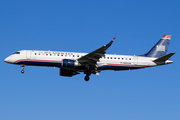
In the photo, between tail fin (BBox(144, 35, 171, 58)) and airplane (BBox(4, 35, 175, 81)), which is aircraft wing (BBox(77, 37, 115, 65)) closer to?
airplane (BBox(4, 35, 175, 81))

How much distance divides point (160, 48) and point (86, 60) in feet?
44.1

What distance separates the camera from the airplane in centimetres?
4528

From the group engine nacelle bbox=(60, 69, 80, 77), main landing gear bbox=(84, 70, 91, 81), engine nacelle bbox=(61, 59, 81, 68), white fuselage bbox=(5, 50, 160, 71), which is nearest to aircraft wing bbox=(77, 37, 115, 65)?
engine nacelle bbox=(61, 59, 81, 68)

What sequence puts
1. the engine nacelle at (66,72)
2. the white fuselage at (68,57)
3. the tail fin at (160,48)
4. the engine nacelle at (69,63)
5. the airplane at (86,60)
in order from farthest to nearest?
the tail fin at (160,48), the engine nacelle at (66,72), the white fuselage at (68,57), the airplane at (86,60), the engine nacelle at (69,63)

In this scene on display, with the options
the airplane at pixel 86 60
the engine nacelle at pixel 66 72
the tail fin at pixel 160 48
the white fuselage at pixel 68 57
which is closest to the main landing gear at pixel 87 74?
the airplane at pixel 86 60

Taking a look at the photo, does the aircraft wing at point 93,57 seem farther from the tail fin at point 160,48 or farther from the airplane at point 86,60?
the tail fin at point 160,48

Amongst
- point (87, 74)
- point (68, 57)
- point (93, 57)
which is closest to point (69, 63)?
point (68, 57)

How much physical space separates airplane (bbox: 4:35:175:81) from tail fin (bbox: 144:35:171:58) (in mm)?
702

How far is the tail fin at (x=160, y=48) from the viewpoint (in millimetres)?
50250

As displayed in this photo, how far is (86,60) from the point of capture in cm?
4556

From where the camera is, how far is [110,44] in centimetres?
4181

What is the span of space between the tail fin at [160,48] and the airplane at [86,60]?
702 mm

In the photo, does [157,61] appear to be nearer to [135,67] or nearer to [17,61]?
[135,67]

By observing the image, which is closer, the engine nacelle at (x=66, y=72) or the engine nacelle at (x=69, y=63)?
the engine nacelle at (x=69, y=63)
